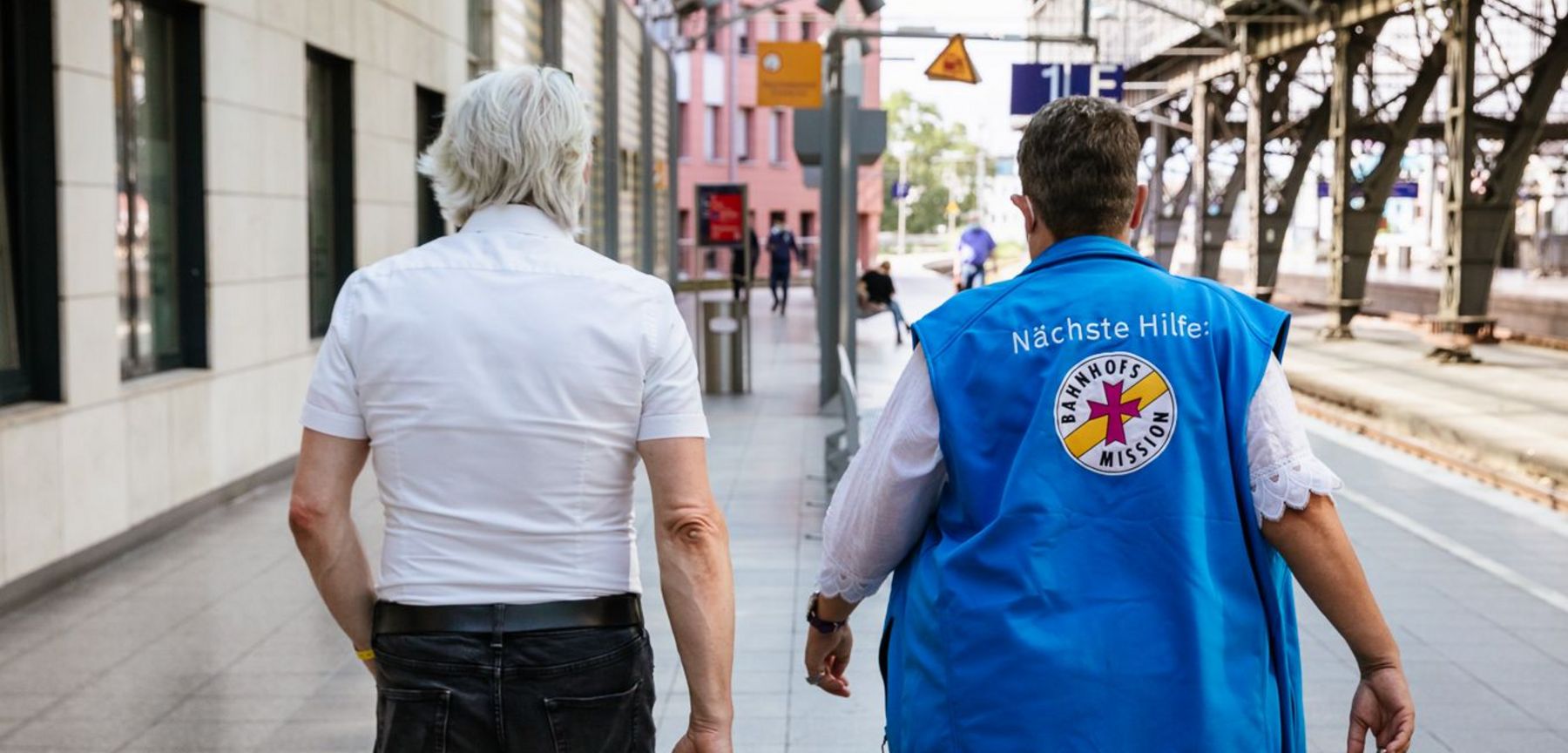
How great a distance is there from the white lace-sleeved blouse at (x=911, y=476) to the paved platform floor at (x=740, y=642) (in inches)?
113

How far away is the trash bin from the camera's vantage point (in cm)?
1758

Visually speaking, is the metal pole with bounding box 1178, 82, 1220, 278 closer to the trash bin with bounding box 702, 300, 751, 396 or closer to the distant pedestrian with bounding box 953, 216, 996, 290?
the distant pedestrian with bounding box 953, 216, 996, 290

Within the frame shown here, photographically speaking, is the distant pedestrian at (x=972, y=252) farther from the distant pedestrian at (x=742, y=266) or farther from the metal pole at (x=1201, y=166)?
the metal pole at (x=1201, y=166)

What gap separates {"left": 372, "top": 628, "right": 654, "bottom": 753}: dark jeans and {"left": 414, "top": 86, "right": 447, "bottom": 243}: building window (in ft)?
43.7

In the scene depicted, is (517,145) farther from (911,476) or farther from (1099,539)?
(1099,539)

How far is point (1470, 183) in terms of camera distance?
75.8 ft

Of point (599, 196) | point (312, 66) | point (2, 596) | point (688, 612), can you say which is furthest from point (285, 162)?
point (599, 196)

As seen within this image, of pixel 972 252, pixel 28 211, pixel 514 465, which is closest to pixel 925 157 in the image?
pixel 972 252

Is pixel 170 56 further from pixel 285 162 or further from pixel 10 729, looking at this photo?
pixel 10 729

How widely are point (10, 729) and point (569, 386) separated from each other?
13.0 feet

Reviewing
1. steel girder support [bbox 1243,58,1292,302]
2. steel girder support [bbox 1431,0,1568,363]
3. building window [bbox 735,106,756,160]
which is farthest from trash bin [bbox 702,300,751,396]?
building window [bbox 735,106,756,160]

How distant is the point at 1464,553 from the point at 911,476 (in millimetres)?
7499

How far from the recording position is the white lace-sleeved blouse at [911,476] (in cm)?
270

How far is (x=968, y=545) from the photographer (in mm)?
2643
